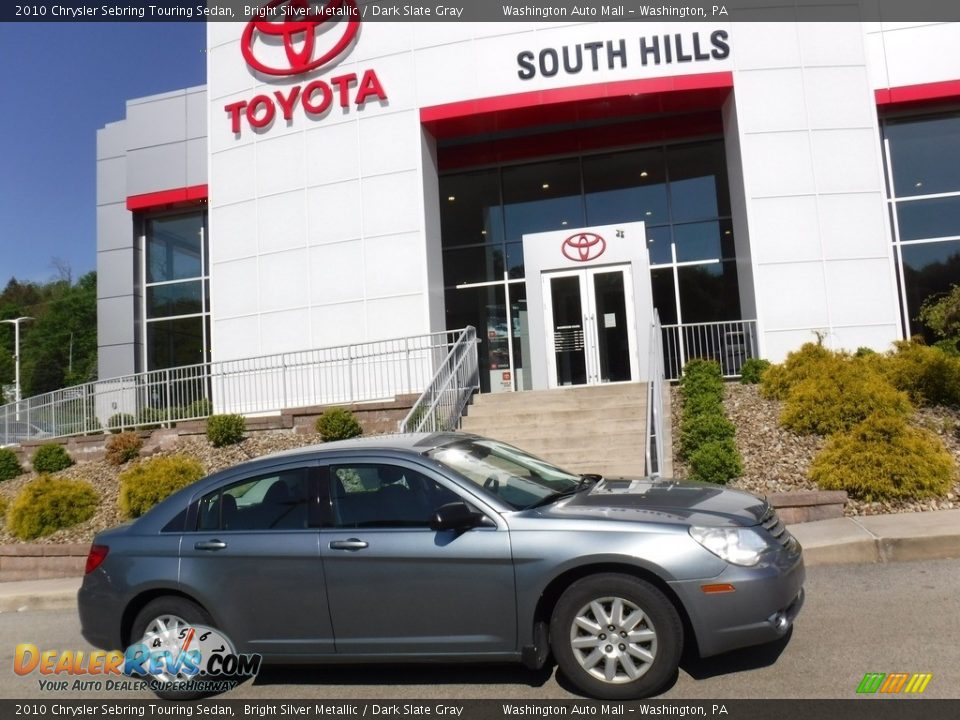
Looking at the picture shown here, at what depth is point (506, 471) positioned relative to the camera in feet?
17.0

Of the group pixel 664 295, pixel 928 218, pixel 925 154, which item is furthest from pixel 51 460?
pixel 925 154

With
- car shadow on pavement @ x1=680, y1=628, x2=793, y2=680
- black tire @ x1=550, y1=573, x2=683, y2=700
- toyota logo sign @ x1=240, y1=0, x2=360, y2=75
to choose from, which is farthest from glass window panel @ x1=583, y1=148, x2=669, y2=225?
black tire @ x1=550, y1=573, x2=683, y2=700

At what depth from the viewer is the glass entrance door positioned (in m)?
15.7

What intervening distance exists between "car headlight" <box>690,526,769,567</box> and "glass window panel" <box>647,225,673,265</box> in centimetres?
1396

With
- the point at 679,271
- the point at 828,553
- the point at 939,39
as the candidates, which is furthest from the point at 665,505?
the point at 939,39

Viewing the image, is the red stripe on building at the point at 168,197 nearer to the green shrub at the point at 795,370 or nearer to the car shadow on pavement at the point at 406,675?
the green shrub at the point at 795,370

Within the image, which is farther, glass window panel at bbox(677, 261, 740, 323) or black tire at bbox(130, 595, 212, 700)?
glass window panel at bbox(677, 261, 740, 323)

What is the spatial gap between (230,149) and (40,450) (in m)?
7.84

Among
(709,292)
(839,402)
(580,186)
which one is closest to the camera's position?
(839,402)

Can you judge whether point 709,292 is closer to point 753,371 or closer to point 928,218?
point 753,371

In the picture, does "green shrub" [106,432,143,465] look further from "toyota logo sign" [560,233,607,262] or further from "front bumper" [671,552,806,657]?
"front bumper" [671,552,806,657]

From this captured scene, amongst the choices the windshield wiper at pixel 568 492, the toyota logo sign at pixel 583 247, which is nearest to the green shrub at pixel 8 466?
the toyota logo sign at pixel 583 247

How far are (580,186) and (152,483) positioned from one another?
38.6 feet

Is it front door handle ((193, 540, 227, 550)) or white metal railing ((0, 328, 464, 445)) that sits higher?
white metal railing ((0, 328, 464, 445))
